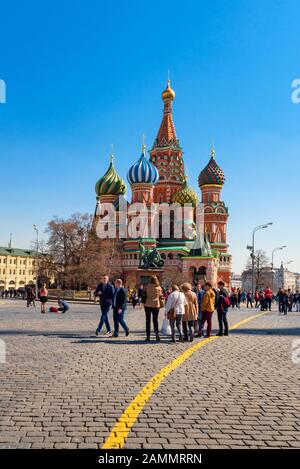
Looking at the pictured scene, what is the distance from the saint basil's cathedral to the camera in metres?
67.2

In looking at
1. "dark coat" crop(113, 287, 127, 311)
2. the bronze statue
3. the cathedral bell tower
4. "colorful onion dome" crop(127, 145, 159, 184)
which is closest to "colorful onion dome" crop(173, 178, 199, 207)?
the cathedral bell tower

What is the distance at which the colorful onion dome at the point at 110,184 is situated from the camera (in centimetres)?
7806

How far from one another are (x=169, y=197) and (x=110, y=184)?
10.5 metres

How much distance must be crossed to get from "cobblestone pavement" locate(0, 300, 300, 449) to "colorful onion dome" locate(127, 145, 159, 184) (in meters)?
60.6

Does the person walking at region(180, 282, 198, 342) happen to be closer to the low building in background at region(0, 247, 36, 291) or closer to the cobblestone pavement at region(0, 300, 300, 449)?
the cobblestone pavement at region(0, 300, 300, 449)

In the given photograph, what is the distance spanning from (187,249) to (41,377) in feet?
202

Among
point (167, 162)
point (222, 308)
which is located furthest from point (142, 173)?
point (222, 308)

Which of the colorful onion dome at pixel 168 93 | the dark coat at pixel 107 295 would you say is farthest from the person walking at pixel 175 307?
the colorful onion dome at pixel 168 93

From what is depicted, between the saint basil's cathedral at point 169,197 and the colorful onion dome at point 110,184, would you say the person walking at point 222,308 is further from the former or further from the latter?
the colorful onion dome at point 110,184

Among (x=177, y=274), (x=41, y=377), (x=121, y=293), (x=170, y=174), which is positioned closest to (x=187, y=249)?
(x=177, y=274)
